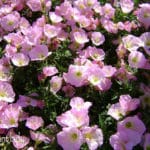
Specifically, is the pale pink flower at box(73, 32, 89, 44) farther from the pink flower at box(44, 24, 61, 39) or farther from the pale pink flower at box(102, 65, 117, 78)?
the pale pink flower at box(102, 65, 117, 78)

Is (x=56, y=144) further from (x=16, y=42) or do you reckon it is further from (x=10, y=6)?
(x=10, y=6)

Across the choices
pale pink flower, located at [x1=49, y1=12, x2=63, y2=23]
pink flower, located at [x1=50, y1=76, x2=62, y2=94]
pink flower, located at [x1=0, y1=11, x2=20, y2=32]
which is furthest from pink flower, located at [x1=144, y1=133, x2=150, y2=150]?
pink flower, located at [x1=0, y1=11, x2=20, y2=32]

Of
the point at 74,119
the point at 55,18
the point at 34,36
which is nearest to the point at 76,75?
the point at 74,119

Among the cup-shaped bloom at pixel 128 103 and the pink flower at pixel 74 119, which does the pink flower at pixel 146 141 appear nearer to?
the cup-shaped bloom at pixel 128 103

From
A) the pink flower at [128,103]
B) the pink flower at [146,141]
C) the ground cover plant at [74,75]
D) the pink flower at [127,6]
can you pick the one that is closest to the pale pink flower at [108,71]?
the ground cover plant at [74,75]

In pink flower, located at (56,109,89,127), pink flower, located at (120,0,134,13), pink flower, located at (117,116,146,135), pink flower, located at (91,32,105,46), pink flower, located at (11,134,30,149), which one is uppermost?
pink flower, located at (120,0,134,13)

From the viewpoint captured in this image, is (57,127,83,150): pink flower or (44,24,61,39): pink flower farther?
(44,24,61,39): pink flower
